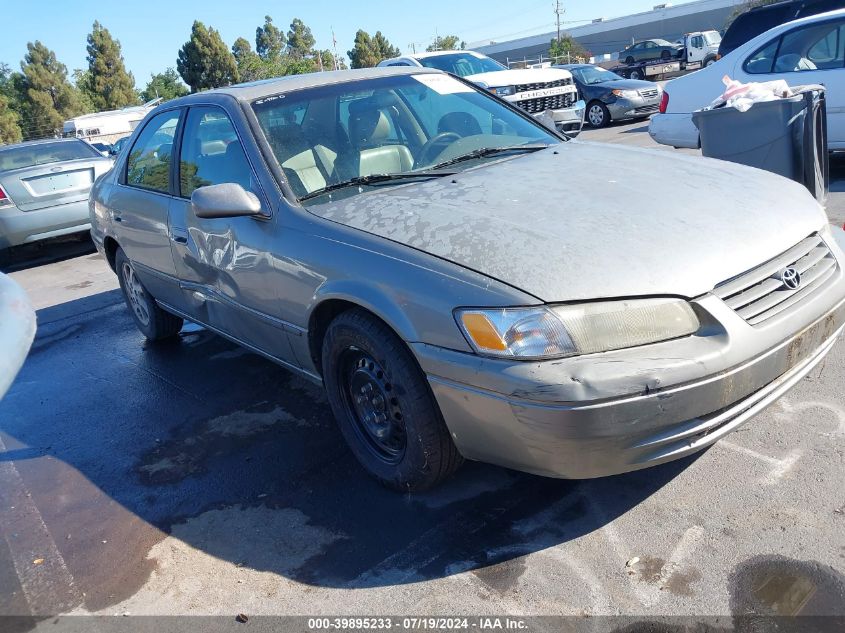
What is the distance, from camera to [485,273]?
8.22ft

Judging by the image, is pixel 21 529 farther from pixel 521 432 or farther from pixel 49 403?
pixel 521 432

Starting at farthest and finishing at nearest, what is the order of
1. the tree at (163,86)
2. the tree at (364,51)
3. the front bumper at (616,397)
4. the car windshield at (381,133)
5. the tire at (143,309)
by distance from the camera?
the tree at (163,86) → the tree at (364,51) → the tire at (143,309) → the car windshield at (381,133) → the front bumper at (616,397)

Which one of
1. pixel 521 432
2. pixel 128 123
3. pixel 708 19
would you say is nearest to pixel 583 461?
pixel 521 432

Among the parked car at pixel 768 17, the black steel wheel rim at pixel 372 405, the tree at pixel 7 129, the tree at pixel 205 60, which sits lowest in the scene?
the black steel wheel rim at pixel 372 405

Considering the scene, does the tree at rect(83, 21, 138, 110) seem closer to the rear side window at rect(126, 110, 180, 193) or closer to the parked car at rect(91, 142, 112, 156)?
the parked car at rect(91, 142, 112, 156)

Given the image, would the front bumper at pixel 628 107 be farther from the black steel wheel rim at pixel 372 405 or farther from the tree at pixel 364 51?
the tree at pixel 364 51

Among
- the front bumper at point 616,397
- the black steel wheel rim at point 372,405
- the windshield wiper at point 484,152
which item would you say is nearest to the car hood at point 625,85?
the windshield wiper at point 484,152

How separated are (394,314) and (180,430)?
1.89 m

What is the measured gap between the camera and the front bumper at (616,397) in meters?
2.29

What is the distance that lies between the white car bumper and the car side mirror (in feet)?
18.0

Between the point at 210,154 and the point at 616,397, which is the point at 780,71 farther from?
the point at 616,397

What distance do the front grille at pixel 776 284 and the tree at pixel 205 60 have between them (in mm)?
42271

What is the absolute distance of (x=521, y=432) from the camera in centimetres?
240

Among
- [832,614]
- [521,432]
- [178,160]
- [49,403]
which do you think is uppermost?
[178,160]
